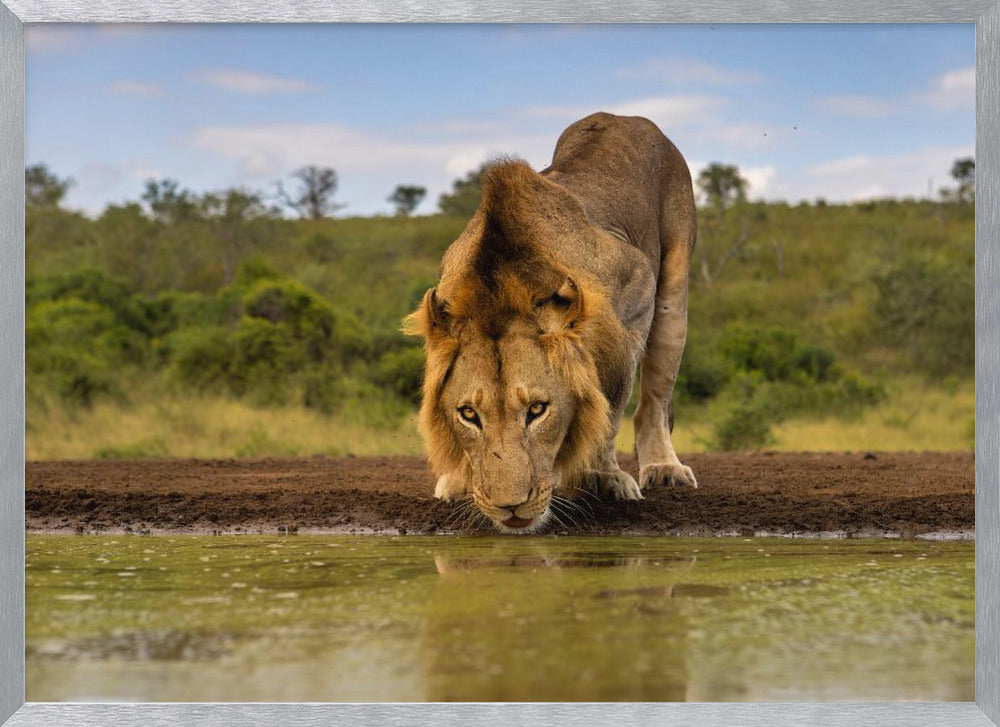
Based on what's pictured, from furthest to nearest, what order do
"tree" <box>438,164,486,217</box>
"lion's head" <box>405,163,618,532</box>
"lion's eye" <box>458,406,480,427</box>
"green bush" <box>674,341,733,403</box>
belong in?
"tree" <box>438,164,486,217</box> < "green bush" <box>674,341,733,403</box> < "lion's eye" <box>458,406,480,427</box> < "lion's head" <box>405,163,618,532</box>

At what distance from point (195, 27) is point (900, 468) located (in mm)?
5454

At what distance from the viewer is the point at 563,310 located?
202 inches

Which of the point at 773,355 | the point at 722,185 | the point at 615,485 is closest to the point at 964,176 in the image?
the point at 722,185

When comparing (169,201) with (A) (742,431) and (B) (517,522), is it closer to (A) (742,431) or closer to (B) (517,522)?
(A) (742,431)

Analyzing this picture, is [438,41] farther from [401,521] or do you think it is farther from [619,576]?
[619,576]

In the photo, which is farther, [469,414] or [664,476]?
[664,476]

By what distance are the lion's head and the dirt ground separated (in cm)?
58

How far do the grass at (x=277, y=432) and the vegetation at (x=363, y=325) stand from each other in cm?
4

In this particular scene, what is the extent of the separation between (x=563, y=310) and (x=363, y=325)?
11320 millimetres

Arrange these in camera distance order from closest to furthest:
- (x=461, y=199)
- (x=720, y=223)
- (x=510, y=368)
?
1. (x=510, y=368)
2. (x=461, y=199)
3. (x=720, y=223)

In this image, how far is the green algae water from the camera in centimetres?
322

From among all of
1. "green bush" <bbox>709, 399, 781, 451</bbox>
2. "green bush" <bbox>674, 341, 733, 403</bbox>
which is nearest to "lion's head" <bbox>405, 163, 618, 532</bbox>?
"green bush" <bbox>709, 399, 781, 451</bbox>

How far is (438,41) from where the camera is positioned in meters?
11.8

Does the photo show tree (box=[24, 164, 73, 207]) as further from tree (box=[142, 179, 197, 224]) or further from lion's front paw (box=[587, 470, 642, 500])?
lion's front paw (box=[587, 470, 642, 500])
